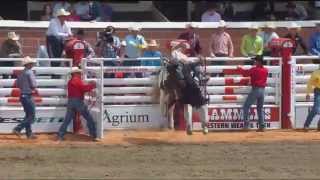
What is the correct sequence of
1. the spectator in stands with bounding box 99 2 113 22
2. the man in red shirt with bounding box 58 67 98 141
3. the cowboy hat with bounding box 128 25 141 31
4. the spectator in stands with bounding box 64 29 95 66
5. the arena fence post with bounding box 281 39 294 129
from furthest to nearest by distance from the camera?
the spectator in stands with bounding box 99 2 113 22
the cowboy hat with bounding box 128 25 141 31
the arena fence post with bounding box 281 39 294 129
the spectator in stands with bounding box 64 29 95 66
the man in red shirt with bounding box 58 67 98 141

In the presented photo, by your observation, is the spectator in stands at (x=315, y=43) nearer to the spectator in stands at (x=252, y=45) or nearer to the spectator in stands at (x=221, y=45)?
the spectator in stands at (x=252, y=45)

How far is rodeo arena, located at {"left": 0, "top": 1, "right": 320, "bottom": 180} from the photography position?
52.6 ft

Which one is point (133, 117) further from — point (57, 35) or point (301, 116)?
point (301, 116)

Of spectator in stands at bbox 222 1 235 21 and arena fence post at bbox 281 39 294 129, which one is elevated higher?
spectator in stands at bbox 222 1 235 21

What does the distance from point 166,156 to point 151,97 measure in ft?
11.0

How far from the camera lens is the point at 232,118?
18688mm

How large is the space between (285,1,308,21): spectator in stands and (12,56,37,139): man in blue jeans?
10.1m

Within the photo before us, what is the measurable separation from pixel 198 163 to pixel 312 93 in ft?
17.9

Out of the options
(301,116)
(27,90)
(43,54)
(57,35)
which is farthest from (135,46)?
(301,116)

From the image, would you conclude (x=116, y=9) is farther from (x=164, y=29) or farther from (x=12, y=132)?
(x=12, y=132)

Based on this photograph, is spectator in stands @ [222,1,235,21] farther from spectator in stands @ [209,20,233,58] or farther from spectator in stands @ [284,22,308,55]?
spectator in stands @ [209,20,233,58]

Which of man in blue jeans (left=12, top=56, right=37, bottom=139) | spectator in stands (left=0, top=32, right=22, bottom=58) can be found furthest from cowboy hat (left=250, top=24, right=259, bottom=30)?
man in blue jeans (left=12, top=56, right=37, bottom=139)

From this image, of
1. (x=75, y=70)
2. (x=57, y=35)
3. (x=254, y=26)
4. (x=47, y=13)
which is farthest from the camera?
(x=47, y=13)

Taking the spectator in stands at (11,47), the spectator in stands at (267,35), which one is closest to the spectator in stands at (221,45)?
the spectator in stands at (267,35)
